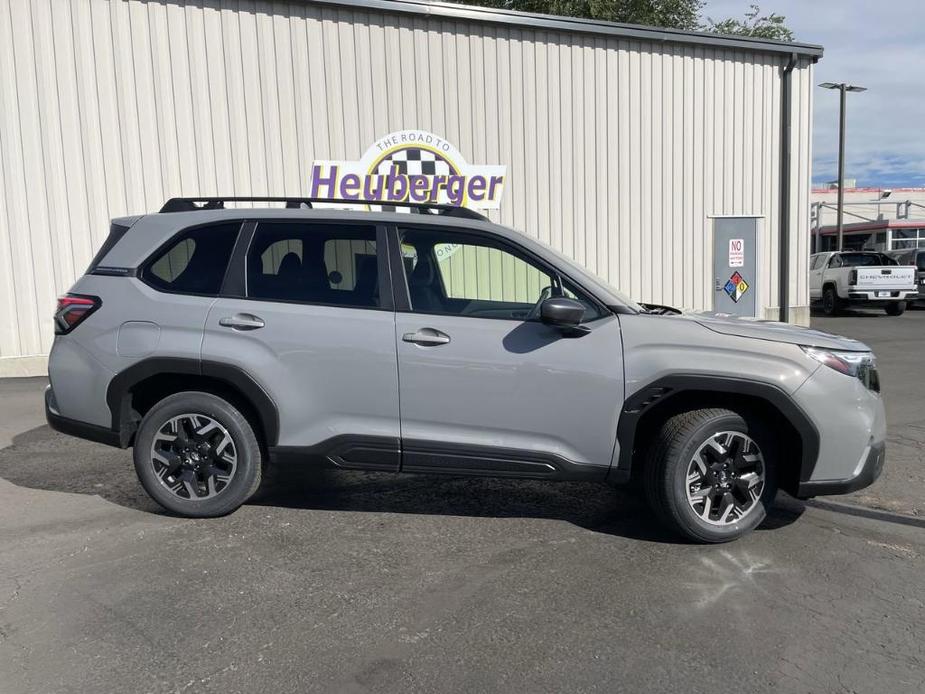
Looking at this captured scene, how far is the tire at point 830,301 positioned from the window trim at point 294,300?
18778 millimetres

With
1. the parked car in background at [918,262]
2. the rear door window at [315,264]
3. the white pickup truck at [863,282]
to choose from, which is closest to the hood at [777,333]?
the rear door window at [315,264]

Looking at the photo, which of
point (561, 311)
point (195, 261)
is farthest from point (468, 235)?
point (195, 261)

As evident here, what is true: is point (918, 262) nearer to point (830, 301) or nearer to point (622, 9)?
point (830, 301)

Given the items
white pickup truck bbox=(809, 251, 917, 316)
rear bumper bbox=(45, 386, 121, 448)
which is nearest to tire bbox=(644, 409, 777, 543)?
rear bumper bbox=(45, 386, 121, 448)

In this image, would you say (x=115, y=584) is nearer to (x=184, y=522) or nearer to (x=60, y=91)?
(x=184, y=522)

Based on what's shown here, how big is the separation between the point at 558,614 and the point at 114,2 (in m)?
9.81

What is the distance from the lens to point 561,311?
3.70 meters

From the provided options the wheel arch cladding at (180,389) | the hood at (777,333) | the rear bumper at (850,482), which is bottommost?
the rear bumper at (850,482)

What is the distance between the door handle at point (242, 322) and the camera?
4.06 meters

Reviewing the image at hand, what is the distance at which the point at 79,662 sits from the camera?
281 cm

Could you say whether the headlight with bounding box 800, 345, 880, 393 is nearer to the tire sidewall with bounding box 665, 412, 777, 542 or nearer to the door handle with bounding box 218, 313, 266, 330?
the tire sidewall with bounding box 665, 412, 777, 542

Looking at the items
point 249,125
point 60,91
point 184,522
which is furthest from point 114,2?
point 184,522

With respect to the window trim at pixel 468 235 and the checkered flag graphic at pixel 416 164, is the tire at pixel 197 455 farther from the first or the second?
the checkered flag graphic at pixel 416 164

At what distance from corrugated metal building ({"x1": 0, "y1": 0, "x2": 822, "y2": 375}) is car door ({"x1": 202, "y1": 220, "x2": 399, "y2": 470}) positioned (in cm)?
665
